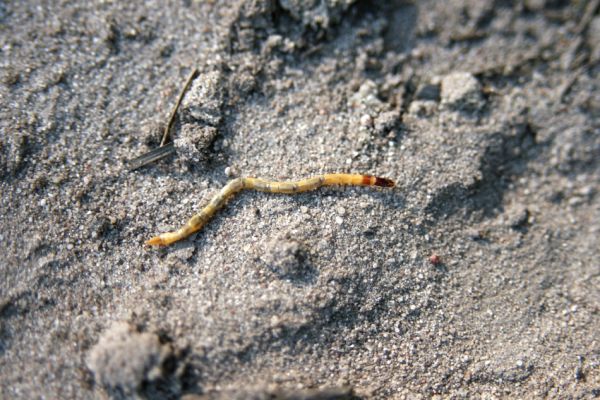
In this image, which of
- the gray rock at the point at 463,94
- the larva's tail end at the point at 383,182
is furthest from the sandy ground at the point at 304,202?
the larva's tail end at the point at 383,182

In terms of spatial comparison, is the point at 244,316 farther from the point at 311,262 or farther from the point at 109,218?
the point at 109,218

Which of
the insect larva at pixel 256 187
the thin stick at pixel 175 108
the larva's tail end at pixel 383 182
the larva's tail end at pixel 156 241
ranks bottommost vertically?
the larva's tail end at pixel 156 241

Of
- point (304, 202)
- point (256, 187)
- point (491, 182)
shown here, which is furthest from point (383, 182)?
point (491, 182)

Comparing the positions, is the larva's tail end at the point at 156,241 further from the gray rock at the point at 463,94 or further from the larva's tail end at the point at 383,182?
the gray rock at the point at 463,94

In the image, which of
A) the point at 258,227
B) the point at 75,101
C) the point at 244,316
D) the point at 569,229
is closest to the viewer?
the point at 244,316

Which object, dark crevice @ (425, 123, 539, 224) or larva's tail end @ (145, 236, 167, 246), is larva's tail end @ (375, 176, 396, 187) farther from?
larva's tail end @ (145, 236, 167, 246)

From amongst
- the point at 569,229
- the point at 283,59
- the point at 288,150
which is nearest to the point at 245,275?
the point at 288,150

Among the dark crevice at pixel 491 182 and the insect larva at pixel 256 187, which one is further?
the dark crevice at pixel 491 182
